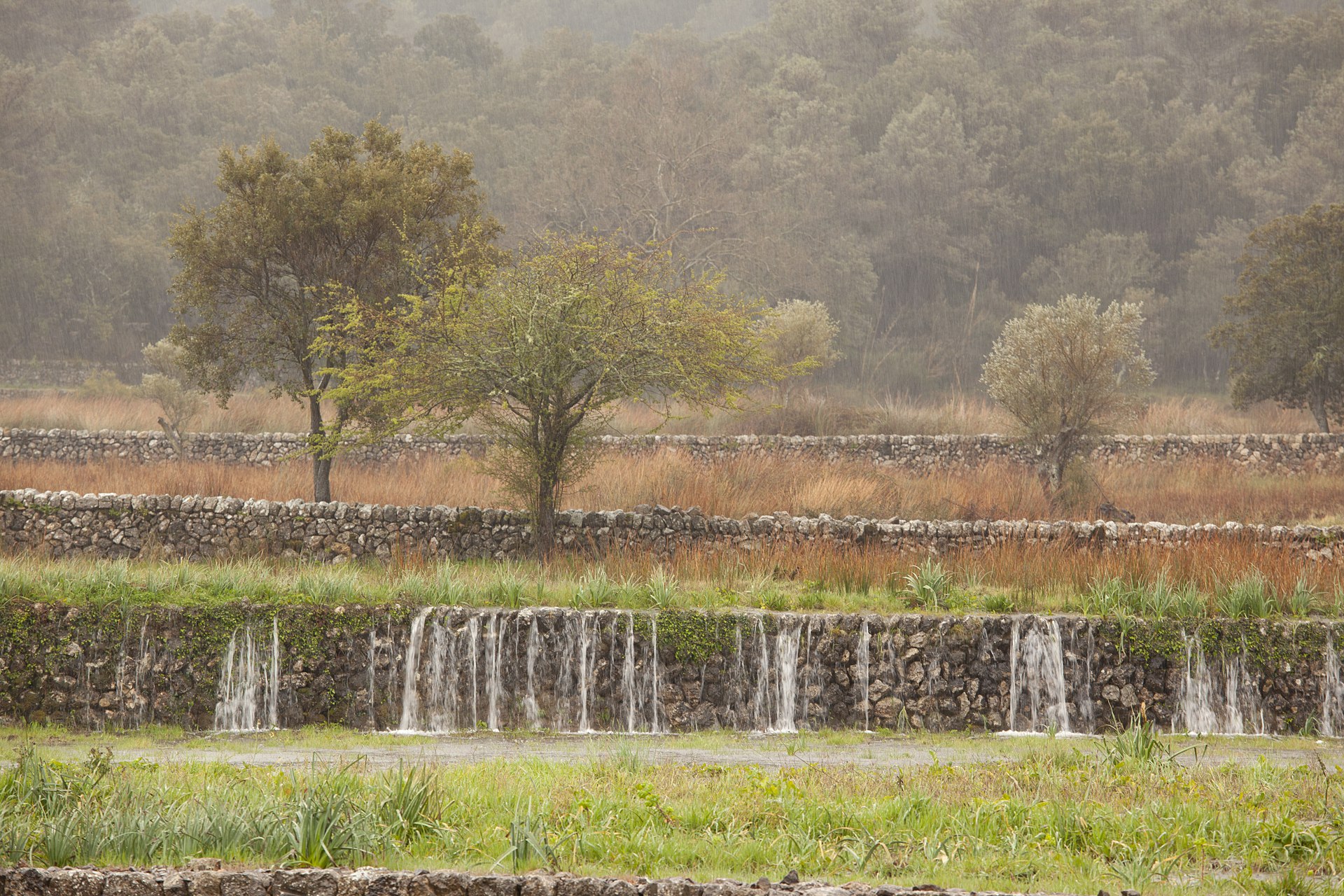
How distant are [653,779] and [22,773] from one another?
15.1ft

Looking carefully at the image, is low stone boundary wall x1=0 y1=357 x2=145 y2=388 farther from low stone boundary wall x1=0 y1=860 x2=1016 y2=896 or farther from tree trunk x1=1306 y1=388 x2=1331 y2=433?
low stone boundary wall x1=0 y1=860 x2=1016 y2=896

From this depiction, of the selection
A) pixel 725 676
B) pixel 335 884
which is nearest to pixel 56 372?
pixel 725 676

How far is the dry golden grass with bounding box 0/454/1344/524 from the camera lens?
20297 mm

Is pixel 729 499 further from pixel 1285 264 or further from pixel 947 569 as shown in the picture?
pixel 1285 264

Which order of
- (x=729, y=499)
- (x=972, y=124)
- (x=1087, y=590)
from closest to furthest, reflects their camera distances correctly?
(x=1087, y=590) < (x=729, y=499) < (x=972, y=124)

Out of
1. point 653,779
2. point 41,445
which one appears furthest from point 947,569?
point 41,445

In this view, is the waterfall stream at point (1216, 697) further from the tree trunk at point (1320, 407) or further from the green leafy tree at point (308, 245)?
the tree trunk at point (1320, 407)

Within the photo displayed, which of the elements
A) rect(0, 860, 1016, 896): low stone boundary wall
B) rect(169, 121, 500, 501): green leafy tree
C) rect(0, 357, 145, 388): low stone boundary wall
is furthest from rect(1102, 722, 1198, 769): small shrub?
rect(0, 357, 145, 388): low stone boundary wall

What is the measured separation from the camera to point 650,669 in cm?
1332

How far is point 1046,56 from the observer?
62031 millimetres

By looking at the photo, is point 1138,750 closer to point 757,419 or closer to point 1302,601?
point 1302,601

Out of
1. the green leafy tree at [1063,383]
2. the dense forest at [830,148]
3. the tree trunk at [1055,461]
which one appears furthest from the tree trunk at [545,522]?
the dense forest at [830,148]

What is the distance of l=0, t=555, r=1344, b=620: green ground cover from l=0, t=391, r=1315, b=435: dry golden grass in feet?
47.0

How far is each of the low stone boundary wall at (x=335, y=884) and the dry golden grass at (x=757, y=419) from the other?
23.1m
